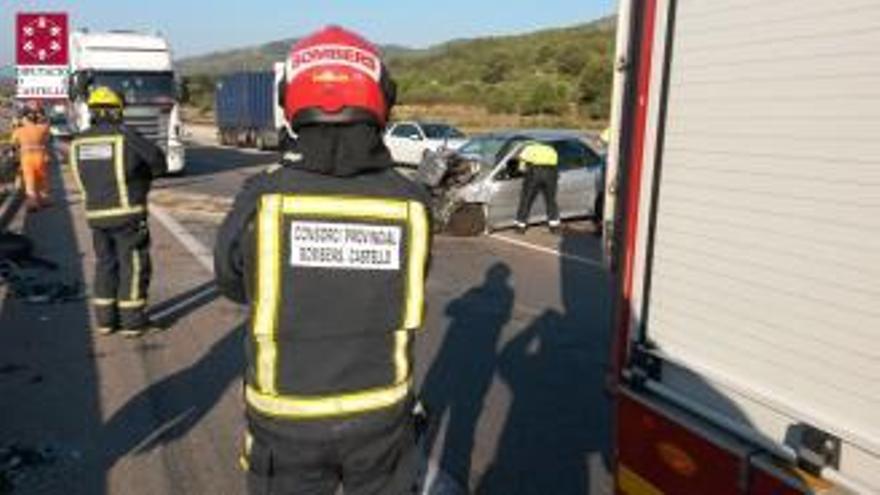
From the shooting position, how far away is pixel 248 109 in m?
42.6

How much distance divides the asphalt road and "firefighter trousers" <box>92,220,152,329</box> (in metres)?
0.24

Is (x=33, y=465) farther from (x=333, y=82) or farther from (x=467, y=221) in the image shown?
(x=467, y=221)

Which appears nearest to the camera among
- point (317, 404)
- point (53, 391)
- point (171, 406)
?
point (317, 404)

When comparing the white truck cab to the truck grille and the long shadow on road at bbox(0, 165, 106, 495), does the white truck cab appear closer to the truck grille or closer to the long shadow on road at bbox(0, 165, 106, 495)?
the truck grille

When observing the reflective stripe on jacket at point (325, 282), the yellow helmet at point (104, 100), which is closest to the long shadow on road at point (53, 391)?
the yellow helmet at point (104, 100)

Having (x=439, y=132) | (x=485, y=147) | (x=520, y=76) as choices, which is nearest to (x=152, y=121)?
(x=439, y=132)

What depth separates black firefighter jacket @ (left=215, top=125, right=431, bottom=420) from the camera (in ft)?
10.6

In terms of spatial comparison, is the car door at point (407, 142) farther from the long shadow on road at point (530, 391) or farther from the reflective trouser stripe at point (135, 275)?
the reflective trouser stripe at point (135, 275)

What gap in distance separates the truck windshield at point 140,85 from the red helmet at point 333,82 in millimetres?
23697

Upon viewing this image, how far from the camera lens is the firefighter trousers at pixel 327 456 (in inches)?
131

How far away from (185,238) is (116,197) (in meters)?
6.94

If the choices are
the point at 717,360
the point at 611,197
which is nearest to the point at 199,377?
the point at 611,197

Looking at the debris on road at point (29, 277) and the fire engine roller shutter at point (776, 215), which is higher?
the fire engine roller shutter at point (776, 215)

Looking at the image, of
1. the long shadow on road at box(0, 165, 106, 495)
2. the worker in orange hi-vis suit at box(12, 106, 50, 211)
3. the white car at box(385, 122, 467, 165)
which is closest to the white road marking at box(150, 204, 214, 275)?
the worker in orange hi-vis suit at box(12, 106, 50, 211)
